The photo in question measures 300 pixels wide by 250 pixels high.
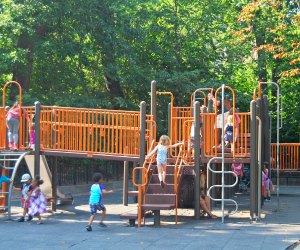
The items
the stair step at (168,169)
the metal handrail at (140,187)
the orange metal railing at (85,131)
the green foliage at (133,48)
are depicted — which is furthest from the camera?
the green foliage at (133,48)

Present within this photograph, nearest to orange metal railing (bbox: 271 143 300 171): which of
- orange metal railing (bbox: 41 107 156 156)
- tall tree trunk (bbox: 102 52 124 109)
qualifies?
tall tree trunk (bbox: 102 52 124 109)

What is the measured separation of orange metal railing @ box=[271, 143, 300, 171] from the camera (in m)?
38.2

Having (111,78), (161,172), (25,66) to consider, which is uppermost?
(25,66)

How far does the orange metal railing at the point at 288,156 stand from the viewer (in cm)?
3819

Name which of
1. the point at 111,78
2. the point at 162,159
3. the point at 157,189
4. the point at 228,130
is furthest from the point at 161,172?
the point at 111,78

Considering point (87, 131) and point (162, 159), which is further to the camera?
point (87, 131)

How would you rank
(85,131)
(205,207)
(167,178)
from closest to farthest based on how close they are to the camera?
(167,178), (205,207), (85,131)

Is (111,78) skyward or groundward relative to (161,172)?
skyward

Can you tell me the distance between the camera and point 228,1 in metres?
42.7

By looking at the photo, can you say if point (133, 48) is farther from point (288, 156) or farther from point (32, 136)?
point (32, 136)

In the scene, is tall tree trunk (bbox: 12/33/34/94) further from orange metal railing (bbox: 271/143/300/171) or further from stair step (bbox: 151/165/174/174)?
orange metal railing (bbox: 271/143/300/171)

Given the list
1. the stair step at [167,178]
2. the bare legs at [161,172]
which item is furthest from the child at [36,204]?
the bare legs at [161,172]

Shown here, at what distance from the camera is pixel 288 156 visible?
127 ft

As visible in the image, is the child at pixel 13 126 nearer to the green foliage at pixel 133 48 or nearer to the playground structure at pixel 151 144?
the playground structure at pixel 151 144
